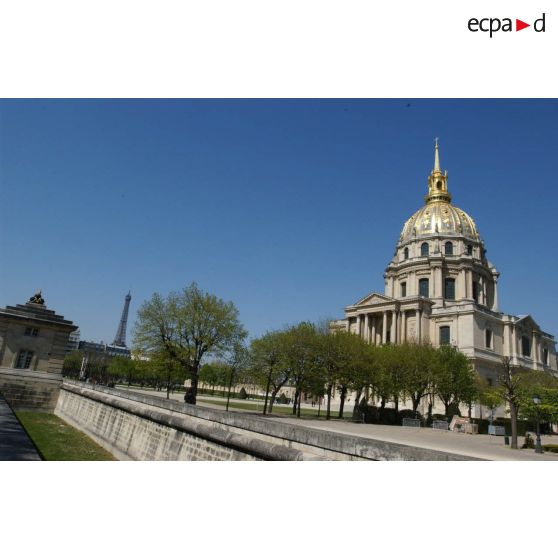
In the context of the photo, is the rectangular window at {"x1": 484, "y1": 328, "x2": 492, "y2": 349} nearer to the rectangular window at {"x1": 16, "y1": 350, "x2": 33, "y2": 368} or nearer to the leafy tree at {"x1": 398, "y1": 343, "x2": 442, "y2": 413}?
the leafy tree at {"x1": 398, "y1": 343, "x2": 442, "y2": 413}

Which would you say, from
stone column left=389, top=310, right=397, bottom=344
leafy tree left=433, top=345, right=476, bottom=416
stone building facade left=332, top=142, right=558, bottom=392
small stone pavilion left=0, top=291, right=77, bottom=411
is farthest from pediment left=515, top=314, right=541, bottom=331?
small stone pavilion left=0, top=291, right=77, bottom=411

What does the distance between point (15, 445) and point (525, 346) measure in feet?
245

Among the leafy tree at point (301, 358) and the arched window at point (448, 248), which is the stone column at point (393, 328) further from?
the leafy tree at point (301, 358)

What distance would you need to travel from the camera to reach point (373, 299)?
6944 centimetres

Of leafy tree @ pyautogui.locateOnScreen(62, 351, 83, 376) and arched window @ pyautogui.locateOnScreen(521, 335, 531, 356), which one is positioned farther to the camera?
leafy tree @ pyautogui.locateOnScreen(62, 351, 83, 376)

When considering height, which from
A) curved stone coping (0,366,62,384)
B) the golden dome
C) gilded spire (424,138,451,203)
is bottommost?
curved stone coping (0,366,62,384)

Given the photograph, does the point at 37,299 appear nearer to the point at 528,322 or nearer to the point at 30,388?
the point at 30,388

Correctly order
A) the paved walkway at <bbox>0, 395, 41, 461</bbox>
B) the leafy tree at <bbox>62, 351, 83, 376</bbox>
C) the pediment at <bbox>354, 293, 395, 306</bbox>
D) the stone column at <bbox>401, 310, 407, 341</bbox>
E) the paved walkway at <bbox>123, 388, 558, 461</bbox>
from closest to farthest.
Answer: the paved walkway at <bbox>0, 395, 41, 461</bbox>
the paved walkway at <bbox>123, 388, 558, 461</bbox>
the stone column at <bbox>401, 310, 407, 341</bbox>
the pediment at <bbox>354, 293, 395, 306</bbox>
the leafy tree at <bbox>62, 351, 83, 376</bbox>

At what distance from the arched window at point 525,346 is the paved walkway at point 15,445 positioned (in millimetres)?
71808

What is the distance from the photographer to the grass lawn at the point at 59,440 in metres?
19.1

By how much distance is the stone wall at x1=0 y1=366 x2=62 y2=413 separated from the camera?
2859cm
